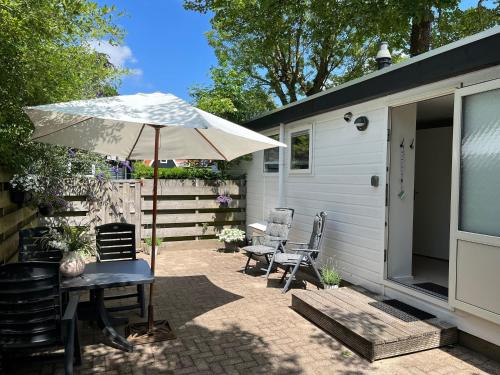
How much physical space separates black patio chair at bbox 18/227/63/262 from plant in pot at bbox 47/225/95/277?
1.09ft

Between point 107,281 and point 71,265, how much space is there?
0.36 meters

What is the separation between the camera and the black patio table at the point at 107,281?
10.2 ft

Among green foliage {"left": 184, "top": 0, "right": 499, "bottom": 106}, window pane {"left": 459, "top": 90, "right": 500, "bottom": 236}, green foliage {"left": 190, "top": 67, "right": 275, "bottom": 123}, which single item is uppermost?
green foliage {"left": 184, "top": 0, "right": 499, "bottom": 106}

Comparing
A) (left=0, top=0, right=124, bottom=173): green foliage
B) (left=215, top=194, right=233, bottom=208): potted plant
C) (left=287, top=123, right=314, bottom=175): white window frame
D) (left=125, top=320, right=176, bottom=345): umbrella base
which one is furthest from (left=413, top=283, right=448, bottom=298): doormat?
(left=215, top=194, right=233, bottom=208): potted plant

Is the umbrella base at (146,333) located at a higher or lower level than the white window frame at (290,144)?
lower

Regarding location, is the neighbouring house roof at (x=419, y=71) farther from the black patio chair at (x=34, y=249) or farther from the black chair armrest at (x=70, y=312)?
the black patio chair at (x=34, y=249)

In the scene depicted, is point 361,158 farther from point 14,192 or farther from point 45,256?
point 14,192

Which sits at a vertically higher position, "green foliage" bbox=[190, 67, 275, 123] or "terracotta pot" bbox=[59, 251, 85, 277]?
"green foliage" bbox=[190, 67, 275, 123]

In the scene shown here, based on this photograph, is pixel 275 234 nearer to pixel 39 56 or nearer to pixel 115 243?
pixel 115 243

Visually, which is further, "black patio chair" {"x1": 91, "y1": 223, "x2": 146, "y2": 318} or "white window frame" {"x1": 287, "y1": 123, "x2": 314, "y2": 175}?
"white window frame" {"x1": 287, "y1": 123, "x2": 314, "y2": 175}

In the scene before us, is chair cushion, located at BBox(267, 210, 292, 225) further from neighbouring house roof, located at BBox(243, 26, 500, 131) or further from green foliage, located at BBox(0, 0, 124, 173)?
green foliage, located at BBox(0, 0, 124, 173)

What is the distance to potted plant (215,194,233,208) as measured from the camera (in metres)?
8.35

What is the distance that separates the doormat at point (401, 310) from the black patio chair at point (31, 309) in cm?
298

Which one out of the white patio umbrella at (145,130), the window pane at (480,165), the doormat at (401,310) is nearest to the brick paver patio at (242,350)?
the doormat at (401,310)
